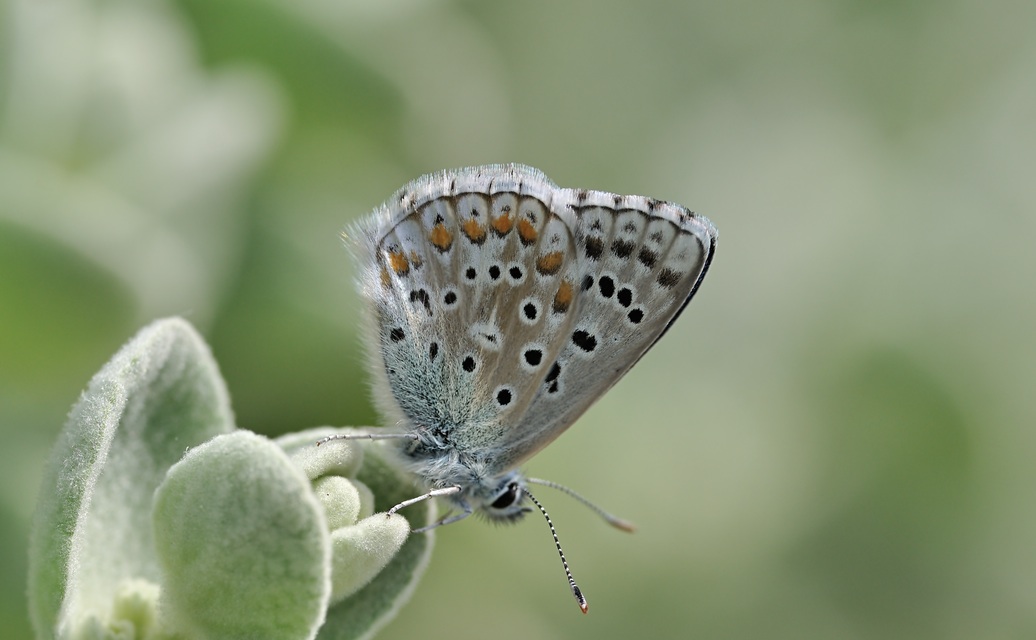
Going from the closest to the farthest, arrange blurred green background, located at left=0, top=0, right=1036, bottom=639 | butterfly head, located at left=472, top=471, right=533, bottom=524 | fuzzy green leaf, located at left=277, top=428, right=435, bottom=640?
fuzzy green leaf, located at left=277, top=428, right=435, bottom=640 → butterfly head, located at left=472, top=471, right=533, bottom=524 → blurred green background, located at left=0, top=0, right=1036, bottom=639

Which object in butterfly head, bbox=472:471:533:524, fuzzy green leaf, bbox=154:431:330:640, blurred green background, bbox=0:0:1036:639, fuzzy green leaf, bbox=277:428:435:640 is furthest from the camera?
blurred green background, bbox=0:0:1036:639

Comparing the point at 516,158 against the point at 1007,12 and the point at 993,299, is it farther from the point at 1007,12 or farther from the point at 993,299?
the point at 1007,12

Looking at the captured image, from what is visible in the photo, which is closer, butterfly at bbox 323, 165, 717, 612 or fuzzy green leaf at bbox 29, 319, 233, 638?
fuzzy green leaf at bbox 29, 319, 233, 638

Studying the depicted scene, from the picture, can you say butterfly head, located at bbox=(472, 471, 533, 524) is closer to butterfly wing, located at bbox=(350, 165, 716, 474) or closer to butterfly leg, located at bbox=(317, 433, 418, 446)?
butterfly wing, located at bbox=(350, 165, 716, 474)

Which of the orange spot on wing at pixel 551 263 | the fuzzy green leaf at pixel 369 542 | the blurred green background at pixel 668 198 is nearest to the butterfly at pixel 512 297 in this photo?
the orange spot on wing at pixel 551 263

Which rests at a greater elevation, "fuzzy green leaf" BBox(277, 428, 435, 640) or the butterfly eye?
"fuzzy green leaf" BBox(277, 428, 435, 640)

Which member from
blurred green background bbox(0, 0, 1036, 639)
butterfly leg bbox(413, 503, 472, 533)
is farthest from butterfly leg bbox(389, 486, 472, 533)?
blurred green background bbox(0, 0, 1036, 639)

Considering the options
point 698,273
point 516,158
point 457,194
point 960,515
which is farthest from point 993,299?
point 457,194

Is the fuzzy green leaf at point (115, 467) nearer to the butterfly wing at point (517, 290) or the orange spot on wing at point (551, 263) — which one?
the butterfly wing at point (517, 290)
